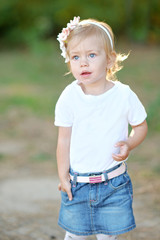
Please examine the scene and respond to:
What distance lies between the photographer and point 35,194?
403 cm

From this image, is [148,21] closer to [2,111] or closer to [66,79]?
[66,79]

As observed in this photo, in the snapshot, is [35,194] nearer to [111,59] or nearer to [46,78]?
[111,59]

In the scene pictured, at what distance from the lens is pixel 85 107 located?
7.36 feet

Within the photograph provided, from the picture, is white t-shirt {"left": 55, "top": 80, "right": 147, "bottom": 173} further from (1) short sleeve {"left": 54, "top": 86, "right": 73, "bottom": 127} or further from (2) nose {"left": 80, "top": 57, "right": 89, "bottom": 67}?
(2) nose {"left": 80, "top": 57, "right": 89, "bottom": 67}

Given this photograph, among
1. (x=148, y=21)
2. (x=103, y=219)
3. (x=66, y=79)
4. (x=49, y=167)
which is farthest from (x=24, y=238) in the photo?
(x=148, y=21)

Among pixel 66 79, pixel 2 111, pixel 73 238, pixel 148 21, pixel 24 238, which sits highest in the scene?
pixel 148 21

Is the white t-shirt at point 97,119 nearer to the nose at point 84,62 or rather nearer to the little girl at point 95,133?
the little girl at point 95,133

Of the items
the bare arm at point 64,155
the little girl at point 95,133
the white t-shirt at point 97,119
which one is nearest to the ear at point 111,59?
the little girl at point 95,133

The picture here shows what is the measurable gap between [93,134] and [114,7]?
58.6 feet

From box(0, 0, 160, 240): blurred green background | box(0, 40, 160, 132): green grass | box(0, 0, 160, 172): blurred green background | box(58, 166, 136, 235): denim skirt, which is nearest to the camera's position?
box(58, 166, 136, 235): denim skirt

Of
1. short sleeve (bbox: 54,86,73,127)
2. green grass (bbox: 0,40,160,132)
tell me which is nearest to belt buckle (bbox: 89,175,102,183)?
short sleeve (bbox: 54,86,73,127)

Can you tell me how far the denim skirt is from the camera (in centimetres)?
230

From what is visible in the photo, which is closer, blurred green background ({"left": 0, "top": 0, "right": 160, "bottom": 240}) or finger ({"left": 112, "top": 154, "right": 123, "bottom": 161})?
finger ({"left": 112, "top": 154, "right": 123, "bottom": 161})

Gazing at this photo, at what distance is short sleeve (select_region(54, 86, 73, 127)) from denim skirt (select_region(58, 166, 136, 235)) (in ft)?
0.96
